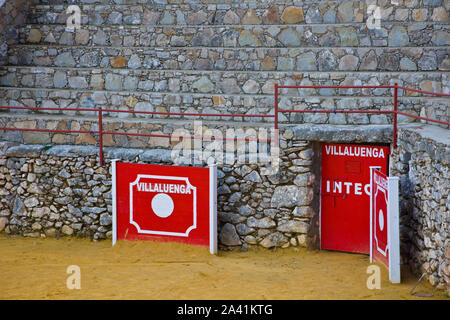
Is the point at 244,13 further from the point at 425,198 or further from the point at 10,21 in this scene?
the point at 425,198

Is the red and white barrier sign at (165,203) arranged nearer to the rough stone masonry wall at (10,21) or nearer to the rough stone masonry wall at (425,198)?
the rough stone masonry wall at (425,198)

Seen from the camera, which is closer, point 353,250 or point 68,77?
point 353,250

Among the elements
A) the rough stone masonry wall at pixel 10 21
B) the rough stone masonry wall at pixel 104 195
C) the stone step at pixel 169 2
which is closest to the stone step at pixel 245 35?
the rough stone masonry wall at pixel 10 21

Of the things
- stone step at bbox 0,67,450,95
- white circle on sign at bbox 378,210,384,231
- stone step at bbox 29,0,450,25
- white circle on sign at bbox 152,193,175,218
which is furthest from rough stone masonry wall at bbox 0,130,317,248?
stone step at bbox 29,0,450,25

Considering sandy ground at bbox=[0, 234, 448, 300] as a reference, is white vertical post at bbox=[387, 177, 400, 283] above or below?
above

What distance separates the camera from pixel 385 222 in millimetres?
10414

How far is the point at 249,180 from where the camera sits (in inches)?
464

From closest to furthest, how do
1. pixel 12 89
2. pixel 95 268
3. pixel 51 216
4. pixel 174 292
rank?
pixel 174 292, pixel 95 268, pixel 51 216, pixel 12 89

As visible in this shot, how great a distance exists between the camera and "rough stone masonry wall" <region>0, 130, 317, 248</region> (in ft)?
38.2

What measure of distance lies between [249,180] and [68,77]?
4288 mm

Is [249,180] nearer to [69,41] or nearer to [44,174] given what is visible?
[44,174]

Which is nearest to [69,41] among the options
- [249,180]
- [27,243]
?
[27,243]

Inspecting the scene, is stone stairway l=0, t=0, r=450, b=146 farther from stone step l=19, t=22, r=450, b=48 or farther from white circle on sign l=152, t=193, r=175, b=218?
white circle on sign l=152, t=193, r=175, b=218

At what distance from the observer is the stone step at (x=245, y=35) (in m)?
13.1
